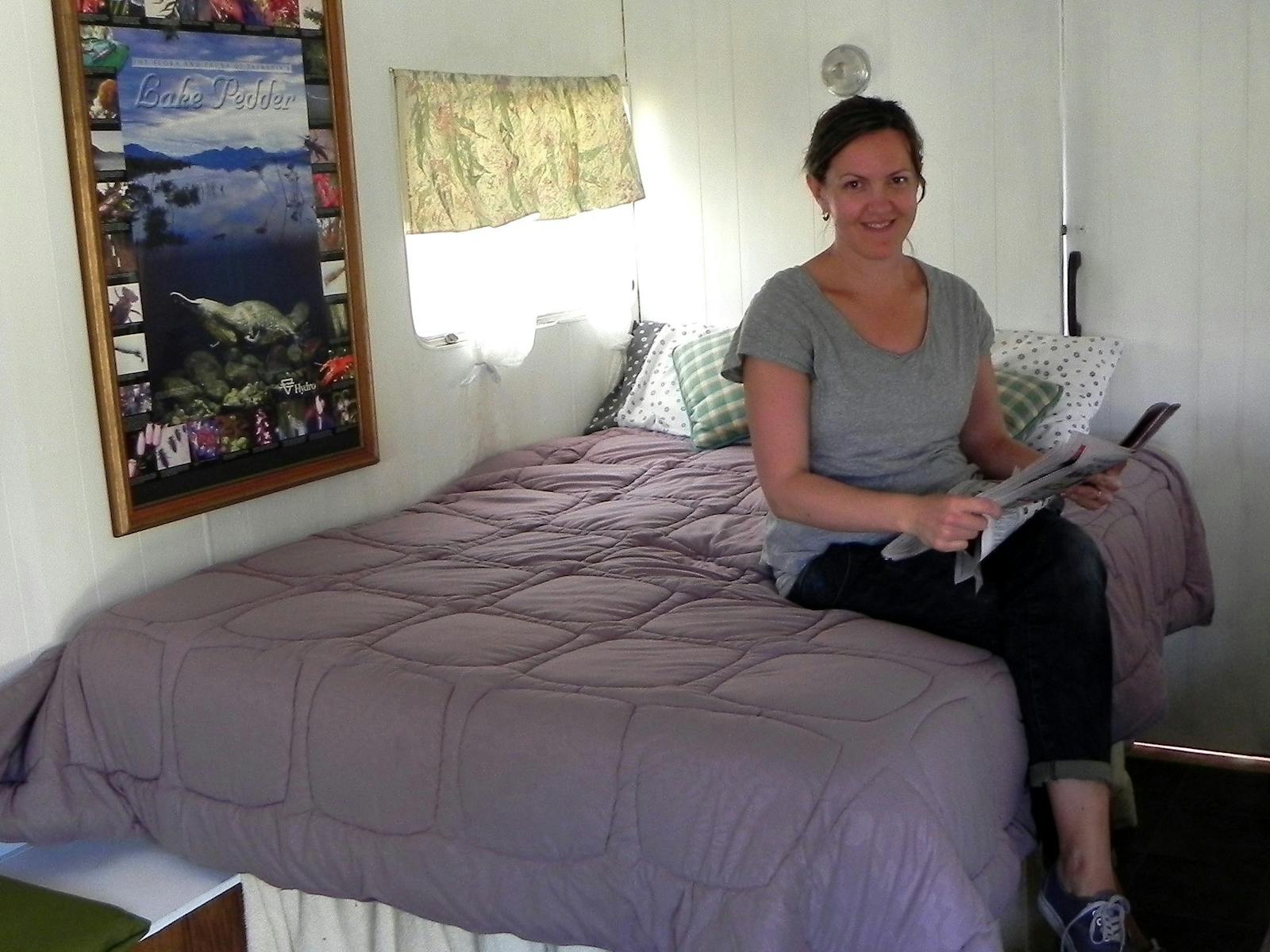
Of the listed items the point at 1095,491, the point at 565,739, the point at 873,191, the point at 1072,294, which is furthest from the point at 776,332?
the point at 1072,294

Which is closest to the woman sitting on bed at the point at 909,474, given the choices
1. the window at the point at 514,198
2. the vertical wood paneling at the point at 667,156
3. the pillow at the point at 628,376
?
the window at the point at 514,198

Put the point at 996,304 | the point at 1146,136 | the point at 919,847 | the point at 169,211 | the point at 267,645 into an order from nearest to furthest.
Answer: the point at 919,847 → the point at 267,645 → the point at 169,211 → the point at 1146,136 → the point at 996,304

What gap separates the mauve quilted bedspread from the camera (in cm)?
169

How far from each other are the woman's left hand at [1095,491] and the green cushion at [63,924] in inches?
59.3

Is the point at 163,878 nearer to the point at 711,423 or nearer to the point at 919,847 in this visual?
the point at 919,847

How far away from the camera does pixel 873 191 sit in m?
2.32

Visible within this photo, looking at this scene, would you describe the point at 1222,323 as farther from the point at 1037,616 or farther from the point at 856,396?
the point at 1037,616

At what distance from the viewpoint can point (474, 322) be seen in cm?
348

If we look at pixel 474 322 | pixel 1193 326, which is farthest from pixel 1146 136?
pixel 474 322

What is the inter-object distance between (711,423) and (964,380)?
3.81 feet

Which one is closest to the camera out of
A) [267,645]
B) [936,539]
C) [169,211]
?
[936,539]

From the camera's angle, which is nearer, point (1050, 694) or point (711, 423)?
point (1050, 694)

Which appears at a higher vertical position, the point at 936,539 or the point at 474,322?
the point at 474,322

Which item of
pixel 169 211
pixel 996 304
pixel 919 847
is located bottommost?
pixel 919 847
